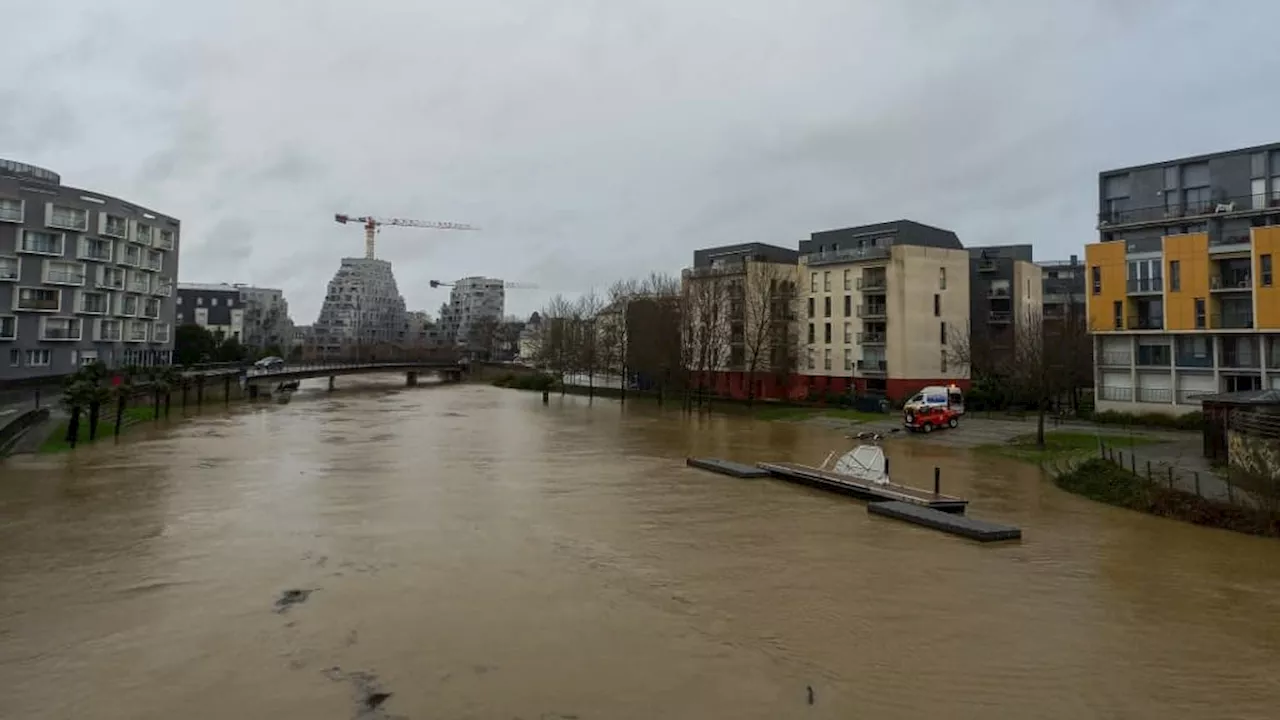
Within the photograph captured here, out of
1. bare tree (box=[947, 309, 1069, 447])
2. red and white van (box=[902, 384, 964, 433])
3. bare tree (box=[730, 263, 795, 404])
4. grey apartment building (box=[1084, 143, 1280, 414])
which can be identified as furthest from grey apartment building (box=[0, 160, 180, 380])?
grey apartment building (box=[1084, 143, 1280, 414])

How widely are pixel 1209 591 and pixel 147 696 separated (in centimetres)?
1674

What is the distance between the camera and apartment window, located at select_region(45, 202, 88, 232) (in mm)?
66312

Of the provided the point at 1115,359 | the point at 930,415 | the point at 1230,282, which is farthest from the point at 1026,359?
the point at 1230,282

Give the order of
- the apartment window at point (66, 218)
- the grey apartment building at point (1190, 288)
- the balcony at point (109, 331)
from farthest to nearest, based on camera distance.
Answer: the balcony at point (109, 331), the apartment window at point (66, 218), the grey apartment building at point (1190, 288)

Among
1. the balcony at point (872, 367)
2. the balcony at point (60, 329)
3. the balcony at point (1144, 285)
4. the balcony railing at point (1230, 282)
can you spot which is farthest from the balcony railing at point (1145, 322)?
the balcony at point (60, 329)

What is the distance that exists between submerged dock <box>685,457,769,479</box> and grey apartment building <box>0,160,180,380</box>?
59.3m

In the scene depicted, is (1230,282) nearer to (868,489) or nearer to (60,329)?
(868,489)

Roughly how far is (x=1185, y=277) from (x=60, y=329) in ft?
276

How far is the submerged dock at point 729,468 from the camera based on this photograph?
2760 centimetres

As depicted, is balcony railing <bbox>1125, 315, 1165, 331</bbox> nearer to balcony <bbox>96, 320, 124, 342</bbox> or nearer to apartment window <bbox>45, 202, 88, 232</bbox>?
apartment window <bbox>45, 202, 88, 232</bbox>

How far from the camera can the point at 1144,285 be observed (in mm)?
46781

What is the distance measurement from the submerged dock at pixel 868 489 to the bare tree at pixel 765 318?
125 feet

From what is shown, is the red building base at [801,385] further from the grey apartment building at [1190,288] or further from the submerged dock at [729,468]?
the submerged dock at [729,468]

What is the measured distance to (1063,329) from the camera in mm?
57031
